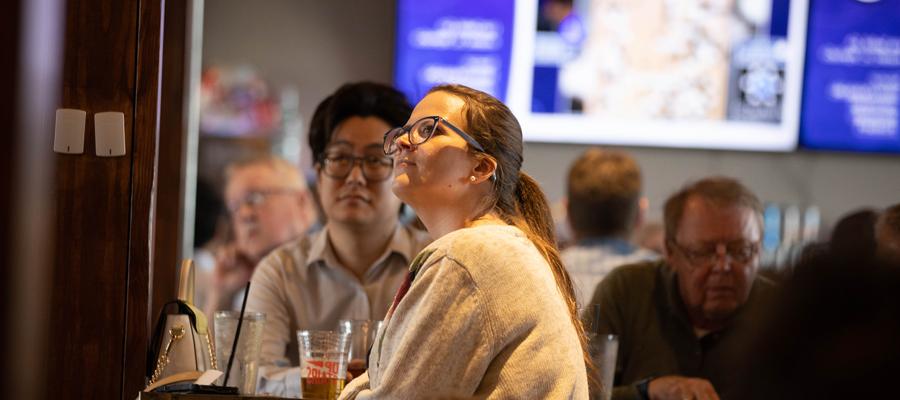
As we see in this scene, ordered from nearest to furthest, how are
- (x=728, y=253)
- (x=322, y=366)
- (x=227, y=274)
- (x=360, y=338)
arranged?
(x=322, y=366) < (x=360, y=338) < (x=728, y=253) < (x=227, y=274)

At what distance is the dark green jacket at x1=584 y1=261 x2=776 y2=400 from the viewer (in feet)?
8.77

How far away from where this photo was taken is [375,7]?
4.82 m

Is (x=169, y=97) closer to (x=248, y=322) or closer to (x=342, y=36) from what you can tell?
(x=248, y=322)

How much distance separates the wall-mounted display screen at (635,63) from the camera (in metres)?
4.73

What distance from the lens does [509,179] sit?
1.90 m

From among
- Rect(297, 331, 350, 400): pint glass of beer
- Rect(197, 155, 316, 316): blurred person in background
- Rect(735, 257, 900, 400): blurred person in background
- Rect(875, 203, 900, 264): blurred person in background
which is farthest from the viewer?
Rect(197, 155, 316, 316): blurred person in background

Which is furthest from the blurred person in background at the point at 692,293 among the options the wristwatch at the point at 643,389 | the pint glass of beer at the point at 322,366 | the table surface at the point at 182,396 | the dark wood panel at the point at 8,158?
the dark wood panel at the point at 8,158

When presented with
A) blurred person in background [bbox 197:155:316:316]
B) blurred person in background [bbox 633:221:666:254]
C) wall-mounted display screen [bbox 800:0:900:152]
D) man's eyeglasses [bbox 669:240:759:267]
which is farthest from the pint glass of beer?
wall-mounted display screen [bbox 800:0:900:152]

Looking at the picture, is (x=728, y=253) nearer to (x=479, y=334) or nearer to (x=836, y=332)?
(x=479, y=334)

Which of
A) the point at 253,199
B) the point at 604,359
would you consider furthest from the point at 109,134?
the point at 253,199

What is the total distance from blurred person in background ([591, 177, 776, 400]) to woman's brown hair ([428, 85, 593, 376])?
787 mm

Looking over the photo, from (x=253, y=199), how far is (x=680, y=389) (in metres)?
2.79

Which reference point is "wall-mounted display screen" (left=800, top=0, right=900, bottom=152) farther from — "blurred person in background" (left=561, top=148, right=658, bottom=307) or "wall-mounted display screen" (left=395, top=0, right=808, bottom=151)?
"blurred person in background" (left=561, top=148, right=658, bottom=307)

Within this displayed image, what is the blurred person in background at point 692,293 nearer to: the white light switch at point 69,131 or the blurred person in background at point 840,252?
the white light switch at point 69,131
